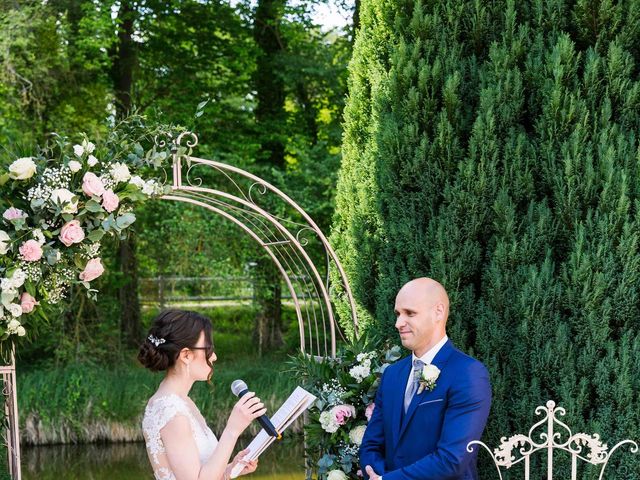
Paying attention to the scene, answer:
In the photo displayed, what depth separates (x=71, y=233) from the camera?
431 centimetres

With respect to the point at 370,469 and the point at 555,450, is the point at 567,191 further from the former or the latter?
the point at 370,469

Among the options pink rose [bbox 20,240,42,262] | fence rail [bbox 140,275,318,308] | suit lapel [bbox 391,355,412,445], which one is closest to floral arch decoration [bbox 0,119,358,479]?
pink rose [bbox 20,240,42,262]

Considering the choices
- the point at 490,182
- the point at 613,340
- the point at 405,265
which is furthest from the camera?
the point at 405,265

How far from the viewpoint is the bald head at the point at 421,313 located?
3.60 meters

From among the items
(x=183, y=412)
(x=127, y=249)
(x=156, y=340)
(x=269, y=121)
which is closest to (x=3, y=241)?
(x=156, y=340)

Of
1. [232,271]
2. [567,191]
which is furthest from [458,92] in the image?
[232,271]

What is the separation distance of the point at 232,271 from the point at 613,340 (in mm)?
9146

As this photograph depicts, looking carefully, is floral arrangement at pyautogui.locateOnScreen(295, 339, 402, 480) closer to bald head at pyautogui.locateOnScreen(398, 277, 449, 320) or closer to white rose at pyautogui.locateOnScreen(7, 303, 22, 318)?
bald head at pyautogui.locateOnScreen(398, 277, 449, 320)

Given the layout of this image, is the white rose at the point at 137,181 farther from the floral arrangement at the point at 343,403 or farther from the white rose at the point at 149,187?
the floral arrangement at the point at 343,403

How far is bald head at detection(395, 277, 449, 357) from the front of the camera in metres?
3.60

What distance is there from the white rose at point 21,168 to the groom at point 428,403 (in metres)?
1.96

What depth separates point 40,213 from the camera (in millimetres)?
4316

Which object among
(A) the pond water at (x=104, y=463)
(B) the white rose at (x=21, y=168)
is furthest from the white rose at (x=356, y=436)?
(A) the pond water at (x=104, y=463)

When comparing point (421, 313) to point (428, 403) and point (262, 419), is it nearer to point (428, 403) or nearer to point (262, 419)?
point (428, 403)
